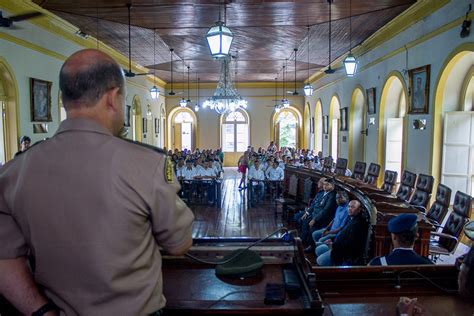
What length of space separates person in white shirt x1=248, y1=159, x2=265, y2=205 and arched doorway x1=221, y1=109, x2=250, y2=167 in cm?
979

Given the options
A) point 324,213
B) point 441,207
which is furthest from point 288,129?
point 441,207

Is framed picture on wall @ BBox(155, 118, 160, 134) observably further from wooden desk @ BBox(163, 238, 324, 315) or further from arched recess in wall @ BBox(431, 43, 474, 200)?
wooden desk @ BBox(163, 238, 324, 315)

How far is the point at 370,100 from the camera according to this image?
10.2 meters

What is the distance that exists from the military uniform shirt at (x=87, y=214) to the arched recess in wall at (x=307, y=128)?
1839 centimetres

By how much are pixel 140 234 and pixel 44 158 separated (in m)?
0.35

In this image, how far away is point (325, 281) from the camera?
7.16 ft

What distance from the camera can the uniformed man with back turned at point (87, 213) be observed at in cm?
113

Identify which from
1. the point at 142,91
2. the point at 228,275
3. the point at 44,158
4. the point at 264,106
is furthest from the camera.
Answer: the point at 264,106

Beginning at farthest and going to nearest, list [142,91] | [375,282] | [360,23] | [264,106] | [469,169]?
[264,106] → [142,91] → [360,23] → [469,169] → [375,282]

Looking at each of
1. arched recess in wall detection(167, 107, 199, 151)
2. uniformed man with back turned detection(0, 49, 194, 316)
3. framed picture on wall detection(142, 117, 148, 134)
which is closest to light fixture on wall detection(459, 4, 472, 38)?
uniformed man with back turned detection(0, 49, 194, 316)

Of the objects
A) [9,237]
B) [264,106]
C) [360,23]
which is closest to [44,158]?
[9,237]

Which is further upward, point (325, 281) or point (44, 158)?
point (44, 158)

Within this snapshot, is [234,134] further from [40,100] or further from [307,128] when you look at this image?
[40,100]

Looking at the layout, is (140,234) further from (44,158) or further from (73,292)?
(44,158)
